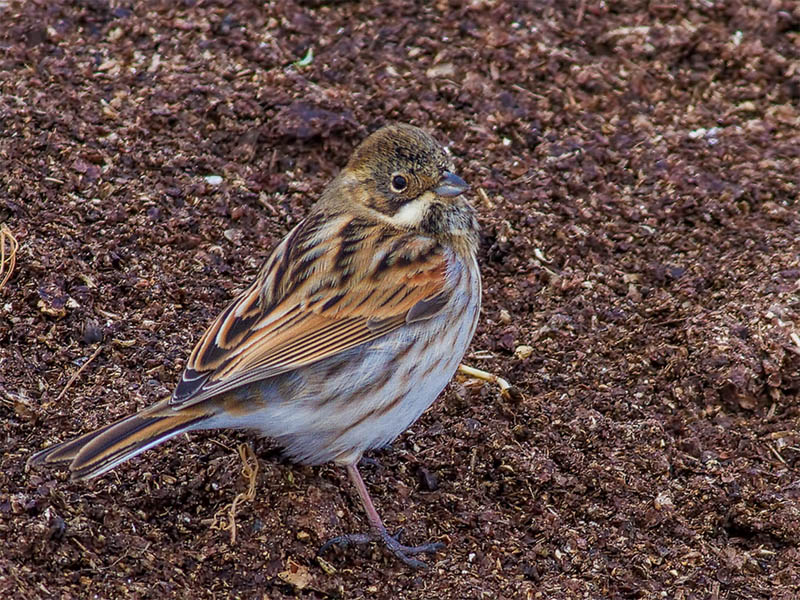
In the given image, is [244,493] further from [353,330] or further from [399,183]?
[399,183]

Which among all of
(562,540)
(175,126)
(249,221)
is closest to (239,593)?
(562,540)

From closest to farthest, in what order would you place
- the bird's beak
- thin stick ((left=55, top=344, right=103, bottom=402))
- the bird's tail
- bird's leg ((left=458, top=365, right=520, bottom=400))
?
the bird's tail < thin stick ((left=55, top=344, right=103, bottom=402)) < the bird's beak < bird's leg ((left=458, top=365, right=520, bottom=400))

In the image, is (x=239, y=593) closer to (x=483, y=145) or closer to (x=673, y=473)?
(x=673, y=473)

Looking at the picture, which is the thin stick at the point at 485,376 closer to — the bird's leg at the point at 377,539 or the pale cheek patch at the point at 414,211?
the pale cheek patch at the point at 414,211

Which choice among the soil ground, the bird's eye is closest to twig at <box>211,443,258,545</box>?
the soil ground

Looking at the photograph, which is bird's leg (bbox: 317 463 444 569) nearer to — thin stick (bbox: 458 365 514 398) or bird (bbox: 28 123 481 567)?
bird (bbox: 28 123 481 567)

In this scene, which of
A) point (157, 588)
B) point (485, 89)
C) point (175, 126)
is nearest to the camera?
point (157, 588)

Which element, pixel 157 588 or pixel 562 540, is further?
pixel 562 540

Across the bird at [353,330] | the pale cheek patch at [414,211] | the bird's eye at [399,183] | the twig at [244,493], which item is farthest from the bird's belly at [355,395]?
the bird's eye at [399,183]
